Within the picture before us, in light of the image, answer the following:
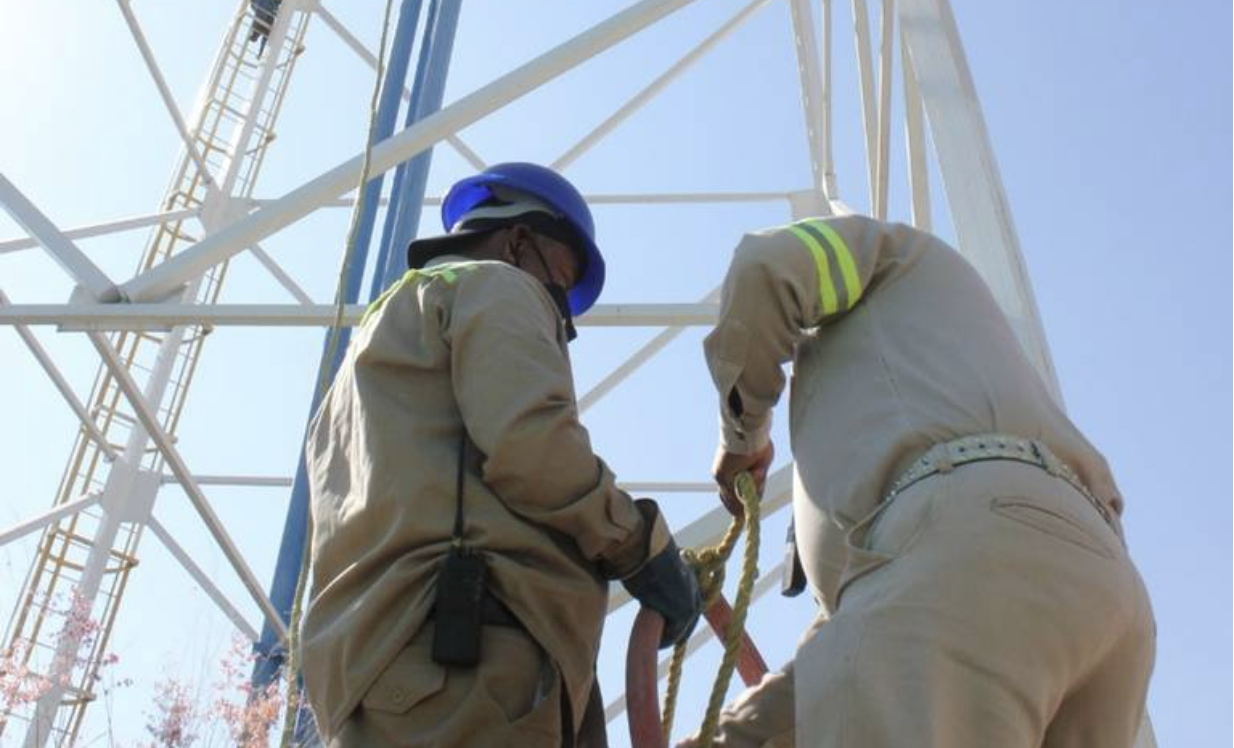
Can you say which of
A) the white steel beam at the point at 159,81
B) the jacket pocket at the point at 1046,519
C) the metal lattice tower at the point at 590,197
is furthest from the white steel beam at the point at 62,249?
the jacket pocket at the point at 1046,519

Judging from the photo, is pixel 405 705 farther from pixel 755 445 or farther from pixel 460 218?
pixel 460 218

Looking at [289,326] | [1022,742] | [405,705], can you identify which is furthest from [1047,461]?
[289,326]

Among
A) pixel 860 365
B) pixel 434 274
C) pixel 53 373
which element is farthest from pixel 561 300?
pixel 53 373

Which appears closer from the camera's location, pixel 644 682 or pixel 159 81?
pixel 644 682

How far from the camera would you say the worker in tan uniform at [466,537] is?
8.41 feet

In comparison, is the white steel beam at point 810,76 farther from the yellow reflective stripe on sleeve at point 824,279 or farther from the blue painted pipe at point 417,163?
the yellow reflective stripe on sleeve at point 824,279

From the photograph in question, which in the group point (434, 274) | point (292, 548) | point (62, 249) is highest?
point (62, 249)

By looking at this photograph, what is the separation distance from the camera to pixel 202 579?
8609 mm

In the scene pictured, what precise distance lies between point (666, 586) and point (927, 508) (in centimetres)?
72

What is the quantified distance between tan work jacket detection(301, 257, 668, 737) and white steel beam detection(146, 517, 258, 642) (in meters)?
5.28

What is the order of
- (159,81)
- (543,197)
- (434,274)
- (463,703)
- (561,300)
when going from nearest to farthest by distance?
1. (463,703)
2. (434,274)
3. (561,300)
4. (543,197)
5. (159,81)

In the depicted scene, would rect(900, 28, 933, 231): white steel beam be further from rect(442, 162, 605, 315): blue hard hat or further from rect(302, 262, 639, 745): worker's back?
rect(302, 262, 639, 745): worker's back

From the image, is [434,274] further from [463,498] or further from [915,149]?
[915,149]

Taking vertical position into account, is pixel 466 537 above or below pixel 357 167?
below
